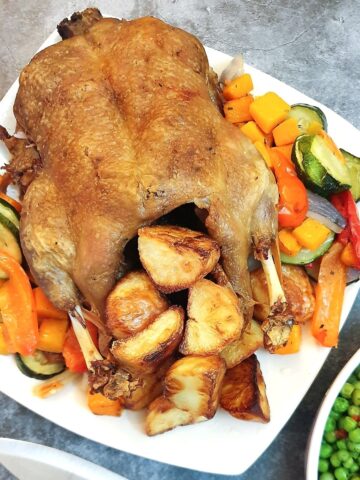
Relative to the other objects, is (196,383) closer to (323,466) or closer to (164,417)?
(164,417)

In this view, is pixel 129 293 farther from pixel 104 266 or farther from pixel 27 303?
pixel 27 303

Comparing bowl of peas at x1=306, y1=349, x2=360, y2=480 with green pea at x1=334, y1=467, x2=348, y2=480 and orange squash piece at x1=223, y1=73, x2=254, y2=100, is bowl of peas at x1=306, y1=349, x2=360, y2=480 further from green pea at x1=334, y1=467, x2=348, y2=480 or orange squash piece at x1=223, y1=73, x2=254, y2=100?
orange squash piece at x1=223, y1=73, x2=254, y2=100

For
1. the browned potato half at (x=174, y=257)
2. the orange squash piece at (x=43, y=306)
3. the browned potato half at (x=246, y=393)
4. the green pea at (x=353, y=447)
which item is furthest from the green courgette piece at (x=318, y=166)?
the orange squash piece at (x=43, y=306)

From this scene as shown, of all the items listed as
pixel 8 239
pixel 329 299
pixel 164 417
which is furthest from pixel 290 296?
pixel 8 239

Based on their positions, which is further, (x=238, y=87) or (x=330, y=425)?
(x=238, y=87)

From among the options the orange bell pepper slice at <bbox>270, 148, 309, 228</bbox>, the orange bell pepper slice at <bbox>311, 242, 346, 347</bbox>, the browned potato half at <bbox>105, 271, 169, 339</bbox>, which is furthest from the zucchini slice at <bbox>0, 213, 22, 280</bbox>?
the orange bell pepper slice at <bbox>311, 242, 346, 347</bbox>

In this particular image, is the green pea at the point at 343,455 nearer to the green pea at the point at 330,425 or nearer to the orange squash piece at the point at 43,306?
the green pea at the point at 330,425

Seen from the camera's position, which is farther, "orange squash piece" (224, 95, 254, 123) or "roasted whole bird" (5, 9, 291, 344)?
"orange squash piece" (224, 95, 254, 123)
